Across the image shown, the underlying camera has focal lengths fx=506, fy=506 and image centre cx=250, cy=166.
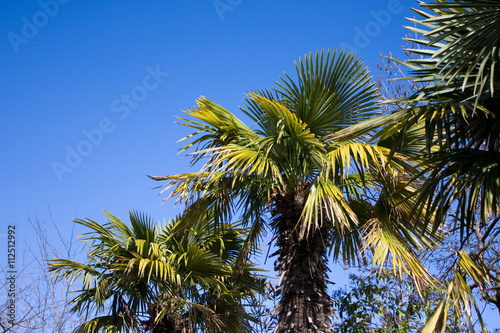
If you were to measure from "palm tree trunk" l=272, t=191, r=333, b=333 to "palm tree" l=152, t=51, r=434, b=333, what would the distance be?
1cm

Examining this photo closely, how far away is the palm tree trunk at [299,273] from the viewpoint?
5.29 m

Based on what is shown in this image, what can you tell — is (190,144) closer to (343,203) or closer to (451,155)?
(343,203)

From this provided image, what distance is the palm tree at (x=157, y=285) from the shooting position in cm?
670

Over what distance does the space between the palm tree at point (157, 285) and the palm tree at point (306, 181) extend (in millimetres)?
1116

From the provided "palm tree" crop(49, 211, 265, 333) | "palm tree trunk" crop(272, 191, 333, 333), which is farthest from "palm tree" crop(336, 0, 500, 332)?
"palm tree" crop(49, 211, 265, 333)

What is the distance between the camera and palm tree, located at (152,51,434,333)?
5277 millimetres

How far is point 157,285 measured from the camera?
704 cm

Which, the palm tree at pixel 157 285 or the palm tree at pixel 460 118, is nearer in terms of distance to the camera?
the palm tree at pixel 460 118

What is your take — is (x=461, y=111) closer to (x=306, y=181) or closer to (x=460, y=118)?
(x=460, y=118)

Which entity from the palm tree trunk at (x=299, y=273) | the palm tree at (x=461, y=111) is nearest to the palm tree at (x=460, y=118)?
the palm tree at (x=461, y=111)

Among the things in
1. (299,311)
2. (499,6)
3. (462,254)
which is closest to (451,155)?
(462,254)

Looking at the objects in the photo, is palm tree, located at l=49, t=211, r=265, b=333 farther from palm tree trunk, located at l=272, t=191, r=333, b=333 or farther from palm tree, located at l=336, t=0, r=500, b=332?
palm tree, located at l=336, t=0, r=500, b=332

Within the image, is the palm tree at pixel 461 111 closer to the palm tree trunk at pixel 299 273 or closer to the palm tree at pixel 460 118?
the palm tree at pixel 460 118

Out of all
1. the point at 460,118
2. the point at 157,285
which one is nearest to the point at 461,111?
the point at 460,118
